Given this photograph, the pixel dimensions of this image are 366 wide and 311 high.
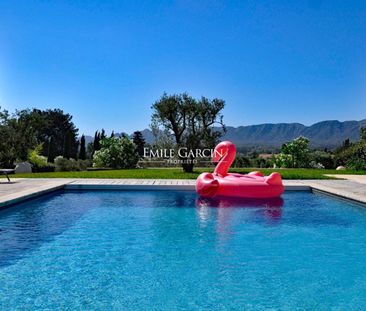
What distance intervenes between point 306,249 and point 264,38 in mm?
14564

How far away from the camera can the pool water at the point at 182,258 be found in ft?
13.2

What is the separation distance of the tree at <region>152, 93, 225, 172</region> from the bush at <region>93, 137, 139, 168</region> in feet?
21.6

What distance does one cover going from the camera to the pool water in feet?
13.2

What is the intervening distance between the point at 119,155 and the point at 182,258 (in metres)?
21.6

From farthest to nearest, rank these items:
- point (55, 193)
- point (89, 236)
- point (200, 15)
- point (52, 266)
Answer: point (200, 15) < point (55, 193) < point (89, 236) < point (52, 266)

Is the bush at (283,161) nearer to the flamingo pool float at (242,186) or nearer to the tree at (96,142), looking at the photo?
the flamingo pool float at (242,186)

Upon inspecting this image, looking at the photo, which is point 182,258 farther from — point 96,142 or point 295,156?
point 96,142

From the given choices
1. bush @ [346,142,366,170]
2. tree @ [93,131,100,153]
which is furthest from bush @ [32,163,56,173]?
tree @ [93,131,100,153]

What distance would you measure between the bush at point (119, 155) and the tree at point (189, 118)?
660 centimetres

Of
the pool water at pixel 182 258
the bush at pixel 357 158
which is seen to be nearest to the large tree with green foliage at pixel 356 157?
the bush at pixel 357 158

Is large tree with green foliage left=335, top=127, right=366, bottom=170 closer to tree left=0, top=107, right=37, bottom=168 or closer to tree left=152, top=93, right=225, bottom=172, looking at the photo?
tree left=152, top=93, right=225, bottom=172

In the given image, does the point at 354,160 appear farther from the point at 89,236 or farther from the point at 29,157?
the point at 89,236

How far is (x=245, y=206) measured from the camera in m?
9.76

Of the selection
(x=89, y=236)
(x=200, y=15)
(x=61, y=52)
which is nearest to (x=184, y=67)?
(x=200, y=15)
